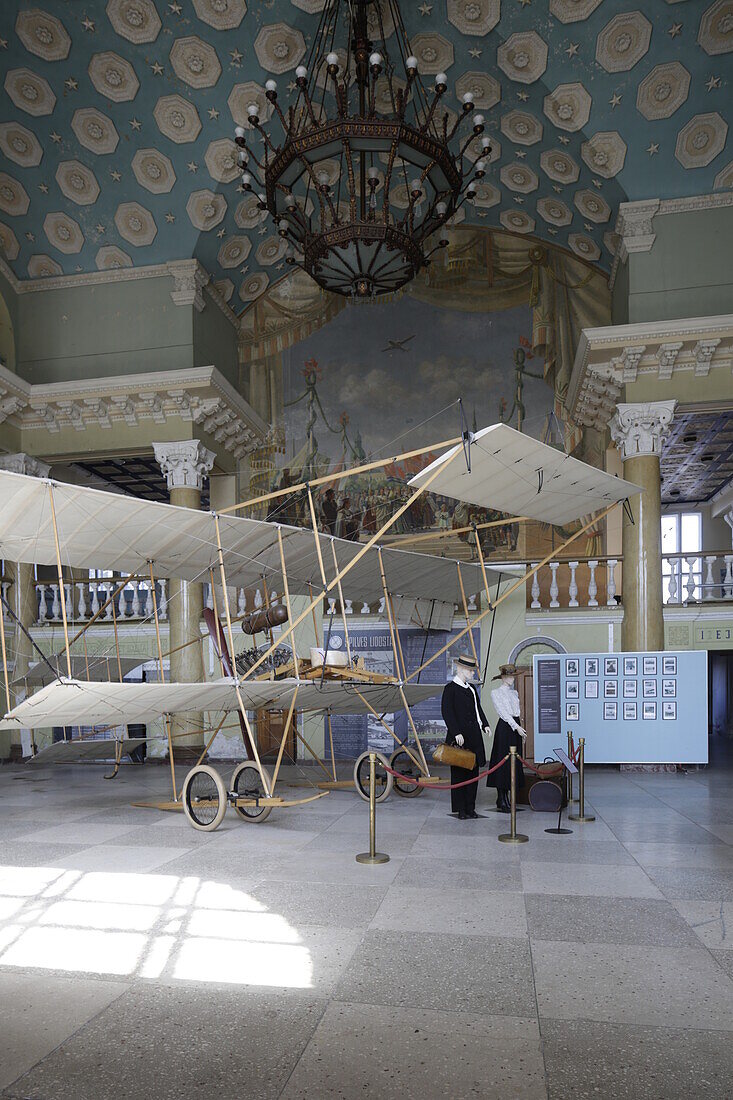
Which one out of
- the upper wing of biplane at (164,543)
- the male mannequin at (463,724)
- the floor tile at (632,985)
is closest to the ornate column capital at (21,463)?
the upper wing of biplane at (164,543)

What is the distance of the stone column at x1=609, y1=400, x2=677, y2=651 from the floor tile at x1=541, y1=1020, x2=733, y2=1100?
1010 centimetres

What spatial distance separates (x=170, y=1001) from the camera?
3.94 meters

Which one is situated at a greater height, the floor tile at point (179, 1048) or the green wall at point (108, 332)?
the green wall at point (108, 332)

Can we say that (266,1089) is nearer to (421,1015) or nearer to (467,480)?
(421,1015)

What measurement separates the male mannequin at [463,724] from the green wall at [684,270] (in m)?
7.36

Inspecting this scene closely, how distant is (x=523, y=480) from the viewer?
8094 mm

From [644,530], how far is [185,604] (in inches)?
321

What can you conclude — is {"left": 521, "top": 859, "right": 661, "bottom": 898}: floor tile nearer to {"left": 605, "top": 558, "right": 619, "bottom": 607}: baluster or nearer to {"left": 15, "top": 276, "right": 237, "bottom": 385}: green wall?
{"left": 605, "top": 558, "right": 619, "bottom": 607}: baluster

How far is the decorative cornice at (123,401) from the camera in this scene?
48.3 feet

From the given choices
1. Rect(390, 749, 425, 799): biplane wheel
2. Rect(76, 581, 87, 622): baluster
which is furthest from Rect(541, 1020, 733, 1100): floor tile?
Rect(76, 581, 87, 622): baluster

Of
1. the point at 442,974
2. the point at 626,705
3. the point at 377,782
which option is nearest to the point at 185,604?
the point at 377,782

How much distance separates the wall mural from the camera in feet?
56.5

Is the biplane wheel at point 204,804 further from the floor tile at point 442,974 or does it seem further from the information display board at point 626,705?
the information display board at point 626,705

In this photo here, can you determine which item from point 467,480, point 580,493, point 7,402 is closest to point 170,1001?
point 467,480
